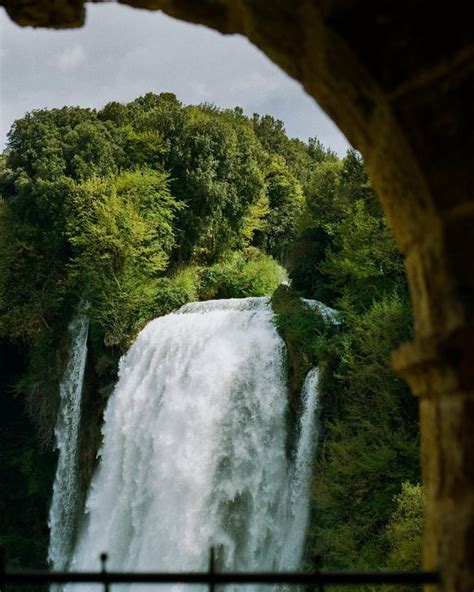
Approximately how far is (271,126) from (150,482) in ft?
78.1

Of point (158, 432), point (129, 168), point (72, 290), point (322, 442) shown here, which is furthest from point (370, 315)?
point (129, 168)

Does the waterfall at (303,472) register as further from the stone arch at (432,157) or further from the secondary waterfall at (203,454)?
the stone arch at (432,157)

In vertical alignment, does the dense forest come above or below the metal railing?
above

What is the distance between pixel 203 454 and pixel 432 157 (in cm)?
1189

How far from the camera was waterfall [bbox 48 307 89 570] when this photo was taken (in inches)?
698

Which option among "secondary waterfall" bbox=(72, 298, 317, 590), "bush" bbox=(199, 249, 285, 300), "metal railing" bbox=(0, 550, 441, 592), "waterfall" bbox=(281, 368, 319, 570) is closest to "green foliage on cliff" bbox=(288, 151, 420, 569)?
"waterfall" bbox=(281, 368, 319, 570)

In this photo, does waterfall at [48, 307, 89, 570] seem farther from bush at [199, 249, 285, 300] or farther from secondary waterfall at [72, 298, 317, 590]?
bush at [199, 249, 285, 300]

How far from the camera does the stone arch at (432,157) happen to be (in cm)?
169

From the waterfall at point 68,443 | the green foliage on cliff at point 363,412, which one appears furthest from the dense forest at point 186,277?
the waterfall at point 68,443

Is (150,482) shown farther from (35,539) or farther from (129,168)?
(129,168)

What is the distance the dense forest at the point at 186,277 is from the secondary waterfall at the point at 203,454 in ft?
2.45

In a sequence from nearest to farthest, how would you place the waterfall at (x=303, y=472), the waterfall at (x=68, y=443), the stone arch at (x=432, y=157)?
1. the stone arch at (x=432, y=157)
2. the waterfall at (x=303, y=472)
3. the waterfall at (x=68, y=443)

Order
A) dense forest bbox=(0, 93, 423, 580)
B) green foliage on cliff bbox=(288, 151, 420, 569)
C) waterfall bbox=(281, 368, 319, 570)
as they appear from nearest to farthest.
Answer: green foliage on cliff bbox=(288, 151, 420, 569), dense forest bbox=(0, 93, 423, 580), waterfall bbox=(281, 368, 319, 570)

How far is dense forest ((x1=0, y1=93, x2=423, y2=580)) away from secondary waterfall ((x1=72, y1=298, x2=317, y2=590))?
2.45ft
